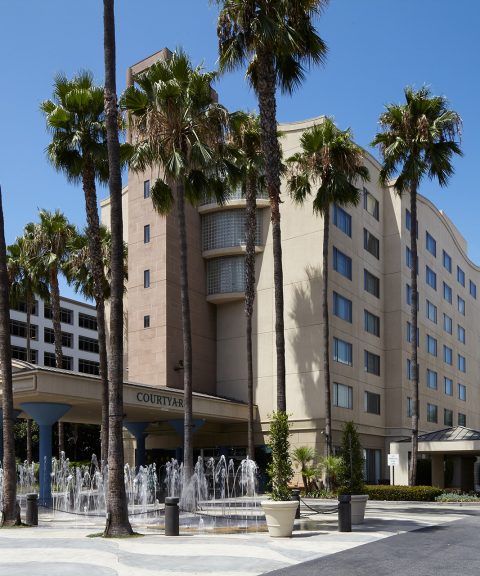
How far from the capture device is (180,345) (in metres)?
43.7

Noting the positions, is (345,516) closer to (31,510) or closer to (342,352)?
(31,510)

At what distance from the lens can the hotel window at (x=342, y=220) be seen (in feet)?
145

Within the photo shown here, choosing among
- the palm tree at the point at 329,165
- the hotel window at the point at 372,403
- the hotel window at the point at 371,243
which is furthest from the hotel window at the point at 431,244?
the palm tree at the point at 329,165

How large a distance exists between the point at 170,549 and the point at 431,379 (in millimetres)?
43868

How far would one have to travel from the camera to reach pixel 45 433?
31.1 m

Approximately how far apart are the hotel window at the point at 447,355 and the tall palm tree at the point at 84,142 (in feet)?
127

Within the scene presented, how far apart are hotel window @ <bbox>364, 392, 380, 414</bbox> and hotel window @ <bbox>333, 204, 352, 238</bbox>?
10.3 meters

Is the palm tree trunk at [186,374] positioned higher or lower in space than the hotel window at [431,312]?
lower

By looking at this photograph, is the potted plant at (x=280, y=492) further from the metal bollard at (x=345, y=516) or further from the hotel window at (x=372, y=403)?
the hotel window at (x=372, y=403)

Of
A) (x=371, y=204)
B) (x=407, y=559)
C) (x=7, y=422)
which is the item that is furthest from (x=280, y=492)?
(x=371, y=204)

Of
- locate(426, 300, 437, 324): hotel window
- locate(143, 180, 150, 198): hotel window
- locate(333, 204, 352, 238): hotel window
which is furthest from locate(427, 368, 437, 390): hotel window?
locate(143, 180, 150, 198): hotel window

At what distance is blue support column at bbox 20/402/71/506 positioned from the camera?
29984 mm

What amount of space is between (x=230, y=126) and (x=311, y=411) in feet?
61.2

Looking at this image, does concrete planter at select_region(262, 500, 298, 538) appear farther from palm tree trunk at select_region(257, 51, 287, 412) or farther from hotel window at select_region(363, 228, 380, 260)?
hotel window at select_region(363, 228, 380, 260)
